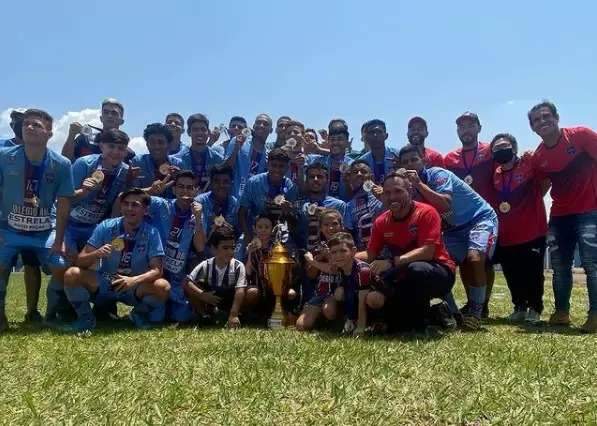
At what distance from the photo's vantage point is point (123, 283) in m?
6.34

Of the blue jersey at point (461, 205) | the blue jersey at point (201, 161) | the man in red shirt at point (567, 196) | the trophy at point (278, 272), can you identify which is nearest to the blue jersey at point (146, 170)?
the blue jersey at point (201, 161)

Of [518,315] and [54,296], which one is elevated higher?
[54,296]

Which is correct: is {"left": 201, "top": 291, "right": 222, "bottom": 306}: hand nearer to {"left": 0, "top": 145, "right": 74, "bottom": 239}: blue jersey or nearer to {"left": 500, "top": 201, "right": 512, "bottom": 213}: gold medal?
{"left": 0, "top": 145, "right": 74, "bottom": 239}: blue jersey

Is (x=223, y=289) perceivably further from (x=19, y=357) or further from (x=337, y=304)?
(x=19, y=357)

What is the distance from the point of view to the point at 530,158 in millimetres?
7242

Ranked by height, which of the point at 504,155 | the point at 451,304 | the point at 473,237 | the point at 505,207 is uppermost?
the point at 504,155

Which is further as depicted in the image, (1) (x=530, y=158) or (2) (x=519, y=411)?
(1) (x=530, y=158)

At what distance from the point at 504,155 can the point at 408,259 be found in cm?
280

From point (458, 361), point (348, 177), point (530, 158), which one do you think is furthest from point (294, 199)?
point (458, 361)

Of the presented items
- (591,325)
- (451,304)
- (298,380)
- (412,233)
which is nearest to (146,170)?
(412,233)

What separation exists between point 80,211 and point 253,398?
4.86 metres

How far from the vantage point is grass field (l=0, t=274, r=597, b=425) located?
3037mm

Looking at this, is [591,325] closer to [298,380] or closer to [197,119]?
[298,380]

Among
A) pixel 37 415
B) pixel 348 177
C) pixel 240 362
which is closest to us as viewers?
pixel 37 415
